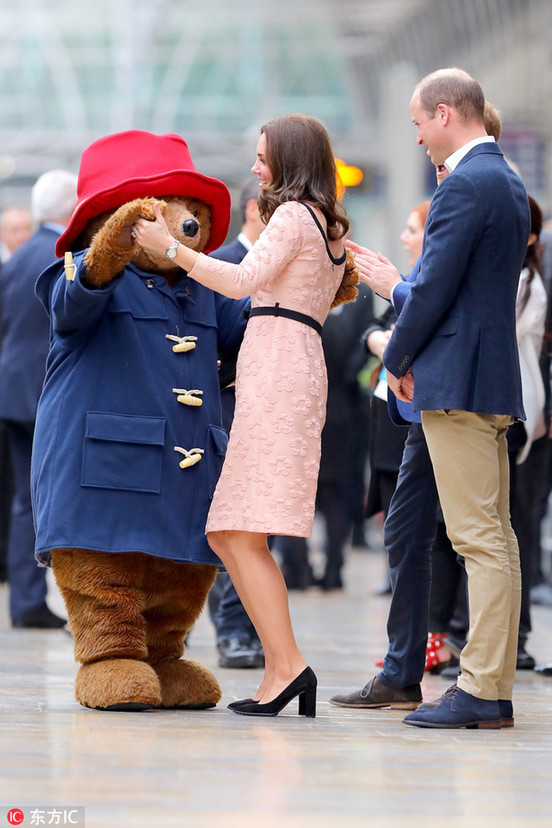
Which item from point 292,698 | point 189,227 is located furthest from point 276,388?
point 292,698

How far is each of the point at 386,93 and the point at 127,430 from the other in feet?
63.5

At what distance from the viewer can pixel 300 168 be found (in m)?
4.40

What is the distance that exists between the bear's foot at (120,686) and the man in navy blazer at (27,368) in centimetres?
297

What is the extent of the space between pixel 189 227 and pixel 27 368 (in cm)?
306

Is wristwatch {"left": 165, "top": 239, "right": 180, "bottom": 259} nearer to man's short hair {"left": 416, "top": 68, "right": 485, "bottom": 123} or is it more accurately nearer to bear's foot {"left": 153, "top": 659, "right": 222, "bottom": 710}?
man's short hair {"left": 416, "top": 68, "right": 485, "bottom": 123}

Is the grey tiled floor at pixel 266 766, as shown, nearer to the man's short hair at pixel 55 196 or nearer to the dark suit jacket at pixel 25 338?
the dark suit jacket at pixel 25 338

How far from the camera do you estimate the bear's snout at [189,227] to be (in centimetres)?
447

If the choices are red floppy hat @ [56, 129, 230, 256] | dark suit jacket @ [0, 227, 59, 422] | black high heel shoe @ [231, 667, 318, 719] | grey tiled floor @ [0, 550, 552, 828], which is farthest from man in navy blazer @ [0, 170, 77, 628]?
black high heel shoe @ [231, 667, 318, 719]

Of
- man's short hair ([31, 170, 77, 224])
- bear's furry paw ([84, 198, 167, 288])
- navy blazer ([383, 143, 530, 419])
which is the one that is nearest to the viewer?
navy blazer ([383, 143, 530, 419])

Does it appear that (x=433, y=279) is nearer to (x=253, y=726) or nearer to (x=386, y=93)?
(x=253, y=726)

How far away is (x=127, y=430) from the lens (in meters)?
4.39

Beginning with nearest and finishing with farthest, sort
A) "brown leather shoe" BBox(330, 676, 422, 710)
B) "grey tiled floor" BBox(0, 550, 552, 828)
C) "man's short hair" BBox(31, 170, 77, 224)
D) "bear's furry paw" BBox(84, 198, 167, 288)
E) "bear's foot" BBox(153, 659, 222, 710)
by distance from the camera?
"grey tiled floor" BBox(0, 550, 552, 828) < "bear's furry paw" BBox(84, 198, 167, 288) < "bear's foot" BBox(153, 659, 222, 710) < "brown leather shoe" BBox(330, 676, 422, 710) < "man's short hair" BBox(31, 170, 77, 224)

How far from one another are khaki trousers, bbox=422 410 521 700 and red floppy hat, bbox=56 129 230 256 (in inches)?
40.4

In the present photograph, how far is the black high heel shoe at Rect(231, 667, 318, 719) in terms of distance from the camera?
4336 millimetres
